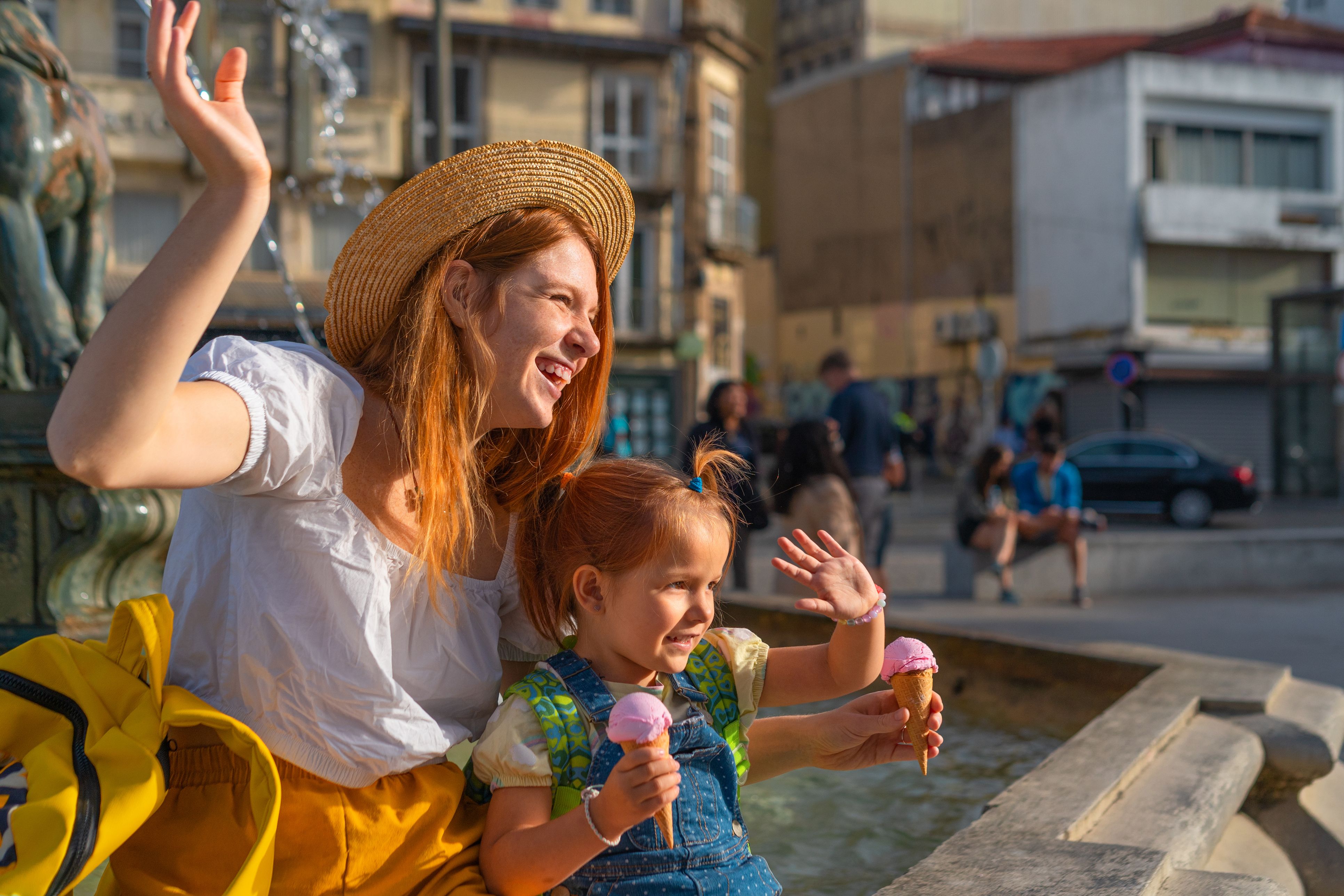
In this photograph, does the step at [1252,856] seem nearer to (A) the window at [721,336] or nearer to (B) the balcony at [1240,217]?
(B) the balcony at [1240,217]

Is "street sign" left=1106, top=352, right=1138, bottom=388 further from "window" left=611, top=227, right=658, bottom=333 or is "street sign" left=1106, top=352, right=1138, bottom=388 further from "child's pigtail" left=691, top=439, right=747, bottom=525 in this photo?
"child's pigtail" left=691, top=439, right=747, bottom=525

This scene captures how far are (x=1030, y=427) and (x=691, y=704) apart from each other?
38.3 feet

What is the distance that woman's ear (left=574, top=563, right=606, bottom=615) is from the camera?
6.57 feet

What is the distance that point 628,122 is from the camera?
92.5 ft

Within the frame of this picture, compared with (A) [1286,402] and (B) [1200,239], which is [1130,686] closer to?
(A) [1286,402]

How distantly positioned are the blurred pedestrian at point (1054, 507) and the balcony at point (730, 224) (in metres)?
21.0

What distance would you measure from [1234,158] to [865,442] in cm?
2632

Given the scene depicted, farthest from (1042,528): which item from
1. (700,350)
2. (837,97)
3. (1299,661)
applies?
(837,97)

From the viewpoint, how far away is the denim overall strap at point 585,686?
75.7 inches

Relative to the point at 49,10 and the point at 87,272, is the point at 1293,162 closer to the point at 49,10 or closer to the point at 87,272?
the point at 49,10

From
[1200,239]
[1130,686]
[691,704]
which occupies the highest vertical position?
[1200,239]

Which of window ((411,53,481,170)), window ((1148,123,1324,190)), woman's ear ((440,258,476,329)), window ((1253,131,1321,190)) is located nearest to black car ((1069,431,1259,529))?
window ((1148,123,1324,190))

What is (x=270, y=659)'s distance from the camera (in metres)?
1.75

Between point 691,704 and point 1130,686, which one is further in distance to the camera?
point 1130,686
